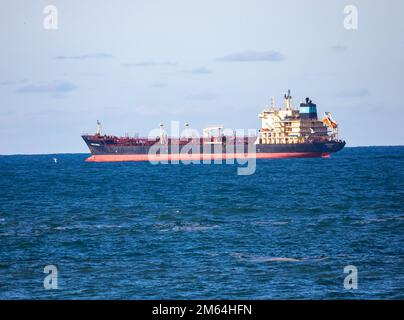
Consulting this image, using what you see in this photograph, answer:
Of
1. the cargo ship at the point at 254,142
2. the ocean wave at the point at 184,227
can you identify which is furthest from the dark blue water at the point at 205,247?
the cargo ship at the point at 254,142

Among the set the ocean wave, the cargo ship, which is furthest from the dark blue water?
the cargo ship

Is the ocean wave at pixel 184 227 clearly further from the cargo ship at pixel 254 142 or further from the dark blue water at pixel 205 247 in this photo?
the cargo ship at pixel 254 142

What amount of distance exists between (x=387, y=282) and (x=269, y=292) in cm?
443

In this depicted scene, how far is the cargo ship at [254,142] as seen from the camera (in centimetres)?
15500

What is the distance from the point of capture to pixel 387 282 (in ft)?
85.3

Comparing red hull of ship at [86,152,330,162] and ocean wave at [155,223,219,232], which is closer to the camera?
ocean wave at [155,223,219,232]

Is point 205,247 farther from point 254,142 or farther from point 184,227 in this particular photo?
point 254,142

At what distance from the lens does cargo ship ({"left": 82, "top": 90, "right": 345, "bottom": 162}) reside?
155000 mm

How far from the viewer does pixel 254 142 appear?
157125mm

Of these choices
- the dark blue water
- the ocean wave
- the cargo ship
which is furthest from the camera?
the cargo ship

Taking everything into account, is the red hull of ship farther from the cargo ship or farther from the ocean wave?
the ocean wave

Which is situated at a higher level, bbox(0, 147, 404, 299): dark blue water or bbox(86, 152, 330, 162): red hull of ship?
bbox(86, 152, 330, 162): red hull of ship
